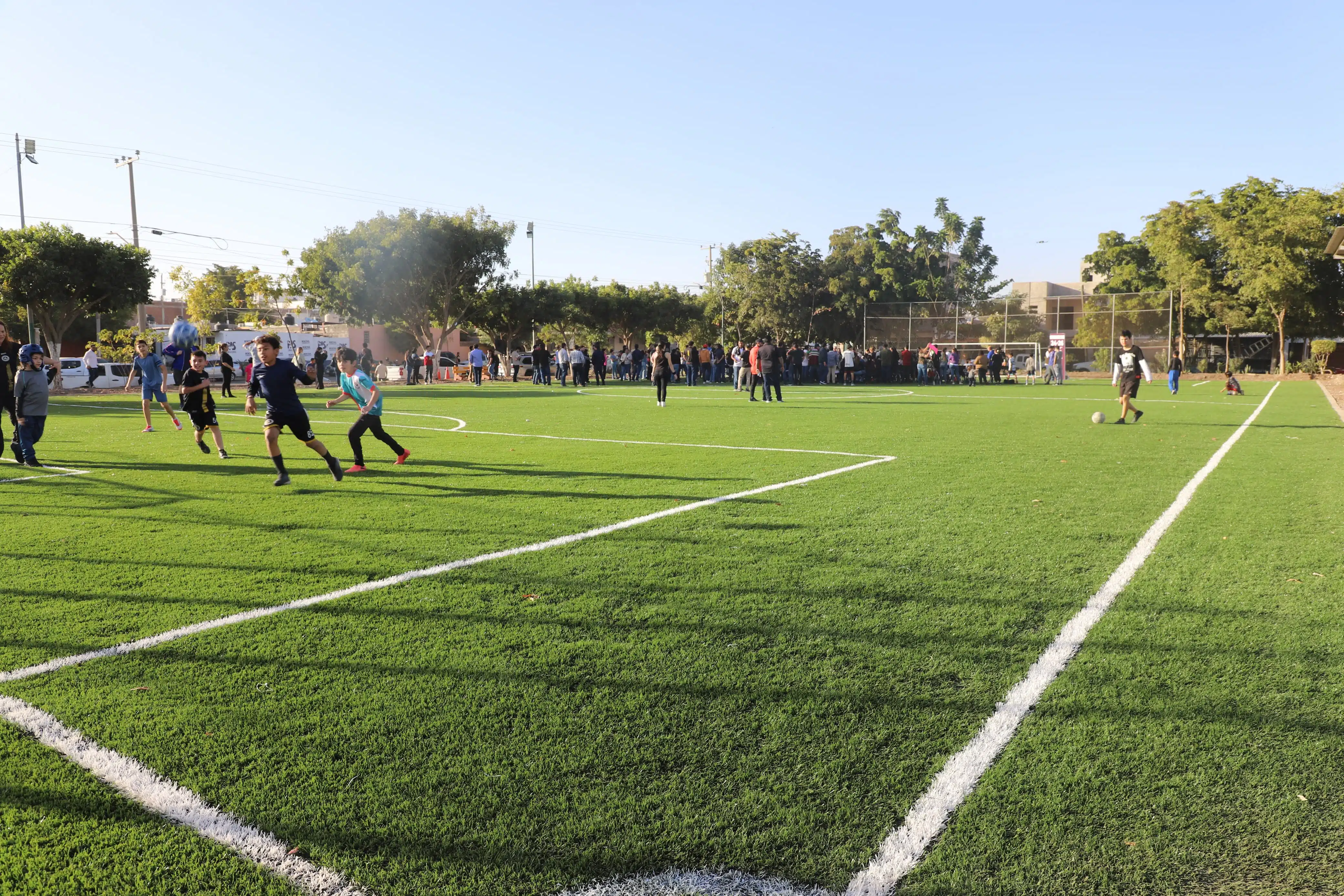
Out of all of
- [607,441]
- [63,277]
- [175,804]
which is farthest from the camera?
[63,277]

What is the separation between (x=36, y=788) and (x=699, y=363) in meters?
39.3

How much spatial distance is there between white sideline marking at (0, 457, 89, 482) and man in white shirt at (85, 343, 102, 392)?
2653cm

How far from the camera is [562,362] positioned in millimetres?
39031

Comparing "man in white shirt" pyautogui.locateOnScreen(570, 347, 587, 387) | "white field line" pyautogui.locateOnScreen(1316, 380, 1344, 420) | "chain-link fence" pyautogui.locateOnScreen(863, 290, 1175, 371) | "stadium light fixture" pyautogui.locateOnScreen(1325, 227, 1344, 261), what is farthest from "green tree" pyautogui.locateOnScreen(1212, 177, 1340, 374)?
"man in white shirt" pyautogui.locateOnScreen(570, 347, 587, 387)

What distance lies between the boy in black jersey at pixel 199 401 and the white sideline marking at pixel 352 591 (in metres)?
6.96

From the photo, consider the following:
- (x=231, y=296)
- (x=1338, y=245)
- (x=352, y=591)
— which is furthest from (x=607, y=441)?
(x=231, y=296)

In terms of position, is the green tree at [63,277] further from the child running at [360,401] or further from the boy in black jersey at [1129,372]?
the boy in black jersey at [1129,372]

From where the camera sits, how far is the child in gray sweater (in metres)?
11.3

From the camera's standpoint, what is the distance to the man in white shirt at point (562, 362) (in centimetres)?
3906

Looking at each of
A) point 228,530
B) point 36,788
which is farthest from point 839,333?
point 36,788

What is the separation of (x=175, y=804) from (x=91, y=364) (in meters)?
38.1

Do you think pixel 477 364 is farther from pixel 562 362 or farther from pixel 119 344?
pixel 119 344

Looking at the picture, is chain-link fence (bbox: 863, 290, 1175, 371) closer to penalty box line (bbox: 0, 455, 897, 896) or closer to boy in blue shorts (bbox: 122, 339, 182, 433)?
boy in blue shorts (bbox: 122, 339, 182, 433)

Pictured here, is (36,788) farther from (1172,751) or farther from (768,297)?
(768,297)
